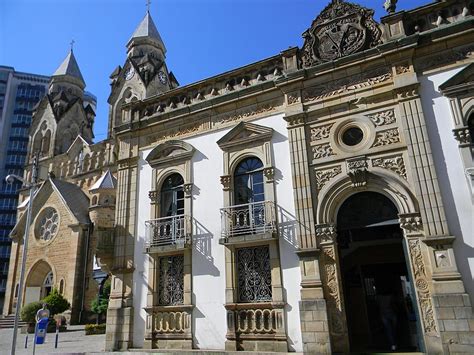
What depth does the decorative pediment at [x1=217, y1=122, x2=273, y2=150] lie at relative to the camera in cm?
1194

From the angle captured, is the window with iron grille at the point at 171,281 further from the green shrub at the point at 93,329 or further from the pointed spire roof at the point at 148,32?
the pointed spire roof at the point at 148,32

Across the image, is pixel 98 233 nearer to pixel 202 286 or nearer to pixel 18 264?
pixel 202 286

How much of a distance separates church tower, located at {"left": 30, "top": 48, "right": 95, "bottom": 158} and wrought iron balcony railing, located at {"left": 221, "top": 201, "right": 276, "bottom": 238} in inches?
1306

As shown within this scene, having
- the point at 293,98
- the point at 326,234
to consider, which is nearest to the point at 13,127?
the point at 293,98

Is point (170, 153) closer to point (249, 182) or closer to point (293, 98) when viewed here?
point (249, 182)

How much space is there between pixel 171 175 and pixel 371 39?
308 inches

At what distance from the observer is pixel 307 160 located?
1104 cm

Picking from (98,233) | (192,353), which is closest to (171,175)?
(98,233)

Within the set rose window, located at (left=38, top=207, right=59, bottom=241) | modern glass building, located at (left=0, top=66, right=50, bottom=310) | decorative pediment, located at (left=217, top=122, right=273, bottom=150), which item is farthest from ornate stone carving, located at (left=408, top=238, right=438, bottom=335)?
modern glass building, located at (left=0, top=66, right=50, bottom=310)

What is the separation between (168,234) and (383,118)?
758 cm

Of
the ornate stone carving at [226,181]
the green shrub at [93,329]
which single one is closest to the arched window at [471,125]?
the ornate stone carving at [226,181]

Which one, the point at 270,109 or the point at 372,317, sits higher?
the point at 270,109

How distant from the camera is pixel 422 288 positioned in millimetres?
8984

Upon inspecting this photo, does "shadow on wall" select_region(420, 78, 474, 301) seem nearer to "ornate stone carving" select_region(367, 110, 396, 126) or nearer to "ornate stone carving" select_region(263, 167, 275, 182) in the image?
"ornate stone carving" select_region(367, 110, 396, 126)
